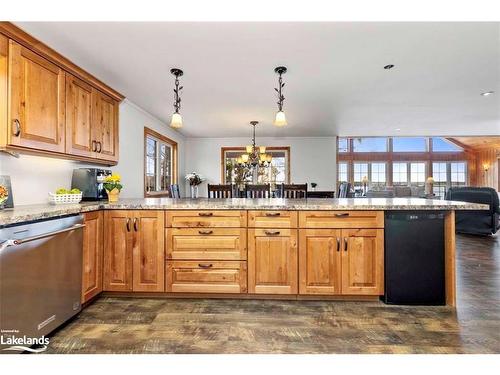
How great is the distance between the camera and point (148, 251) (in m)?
2.41

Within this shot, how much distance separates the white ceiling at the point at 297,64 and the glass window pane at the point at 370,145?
25.4 feet

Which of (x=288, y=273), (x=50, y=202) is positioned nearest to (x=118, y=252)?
(x=50, y=202)

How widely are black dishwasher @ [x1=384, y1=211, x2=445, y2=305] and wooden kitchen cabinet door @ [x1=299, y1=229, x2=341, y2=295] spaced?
16.8 inches

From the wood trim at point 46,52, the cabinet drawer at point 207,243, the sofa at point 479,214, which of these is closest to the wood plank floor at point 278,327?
the cabinet drawer at point 207,243

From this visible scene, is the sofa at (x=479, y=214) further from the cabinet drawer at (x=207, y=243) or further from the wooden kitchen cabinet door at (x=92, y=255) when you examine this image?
the wooden kitchen cabinet door at (x=92, y=255)

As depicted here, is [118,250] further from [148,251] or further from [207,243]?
[207,243]

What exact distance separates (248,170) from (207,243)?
4.88 meters

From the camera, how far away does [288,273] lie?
2.35 meters

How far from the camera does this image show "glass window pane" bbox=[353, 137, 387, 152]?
12.5m

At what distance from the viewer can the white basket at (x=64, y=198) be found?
7.82 feet

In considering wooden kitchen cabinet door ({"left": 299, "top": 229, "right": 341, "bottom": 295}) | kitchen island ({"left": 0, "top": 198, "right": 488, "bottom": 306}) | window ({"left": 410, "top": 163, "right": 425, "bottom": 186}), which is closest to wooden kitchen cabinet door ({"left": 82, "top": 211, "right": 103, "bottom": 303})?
kitchen island ({"left": 0, "top": 198, "right": 488, "bottom": 306})

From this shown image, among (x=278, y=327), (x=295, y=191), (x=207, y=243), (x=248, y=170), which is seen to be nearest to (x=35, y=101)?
(x=207, y=243)
